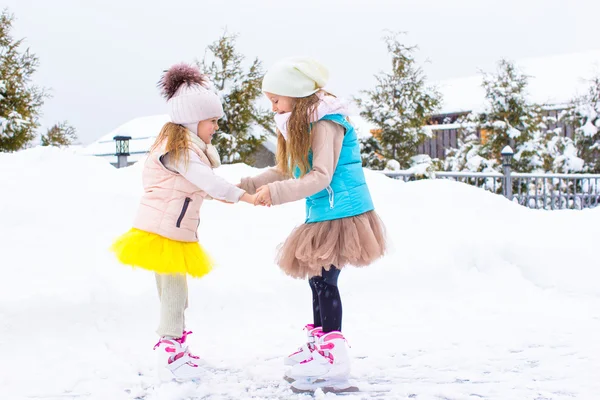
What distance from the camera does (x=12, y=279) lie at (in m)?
3.83

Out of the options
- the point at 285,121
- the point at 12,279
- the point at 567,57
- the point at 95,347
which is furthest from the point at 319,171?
the point at 567,57

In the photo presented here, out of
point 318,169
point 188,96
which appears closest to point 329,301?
point 318,169

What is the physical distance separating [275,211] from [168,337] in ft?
8.68

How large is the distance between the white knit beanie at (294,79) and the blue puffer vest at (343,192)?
18cm

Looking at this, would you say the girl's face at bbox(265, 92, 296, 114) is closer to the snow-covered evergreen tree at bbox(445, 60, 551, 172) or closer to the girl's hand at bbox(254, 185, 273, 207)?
the girl's hand at bbox(254, 185, 273, 207)

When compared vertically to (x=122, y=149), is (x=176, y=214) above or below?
below

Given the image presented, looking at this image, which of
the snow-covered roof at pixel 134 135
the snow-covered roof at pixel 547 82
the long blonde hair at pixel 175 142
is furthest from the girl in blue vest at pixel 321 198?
the snow-covered roof at pixel 547 82

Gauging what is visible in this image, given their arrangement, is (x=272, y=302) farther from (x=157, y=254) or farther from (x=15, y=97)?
(x=15, y=97)

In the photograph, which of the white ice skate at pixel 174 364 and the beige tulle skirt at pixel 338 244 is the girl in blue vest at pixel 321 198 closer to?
the beige tulle skirt at pixel 338 244

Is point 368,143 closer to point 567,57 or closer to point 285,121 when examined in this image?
point 285,121

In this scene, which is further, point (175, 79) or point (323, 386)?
point (175, 79)

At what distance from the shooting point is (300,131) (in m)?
2.99

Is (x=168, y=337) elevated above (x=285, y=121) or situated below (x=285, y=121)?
below

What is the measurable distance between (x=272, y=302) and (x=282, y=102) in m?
1.69
